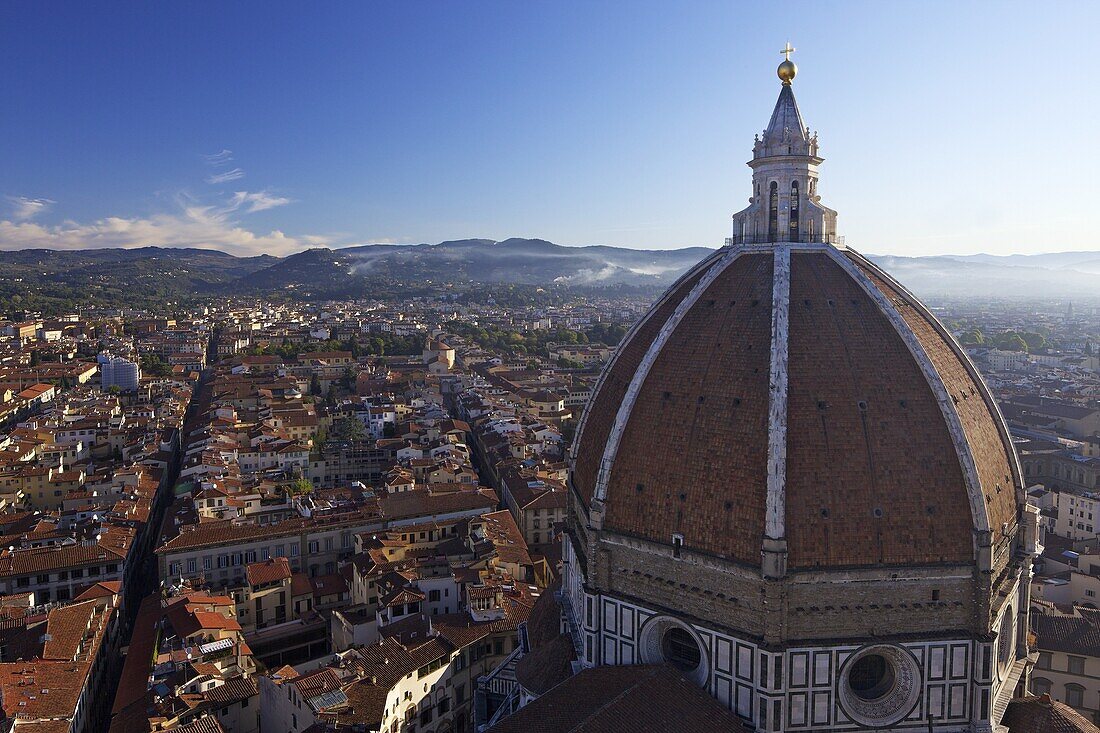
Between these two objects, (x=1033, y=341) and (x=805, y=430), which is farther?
(x=1033, y=341)

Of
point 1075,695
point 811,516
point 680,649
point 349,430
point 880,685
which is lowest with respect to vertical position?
point 1075,695

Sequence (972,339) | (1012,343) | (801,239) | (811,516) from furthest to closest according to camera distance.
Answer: (972,339), (1012,343), (801,239), (811,516)

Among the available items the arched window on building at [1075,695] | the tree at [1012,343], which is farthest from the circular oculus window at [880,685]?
the tree at [1012,343]

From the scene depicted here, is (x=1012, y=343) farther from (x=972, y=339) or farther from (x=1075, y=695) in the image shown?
(x=1075, y=695)

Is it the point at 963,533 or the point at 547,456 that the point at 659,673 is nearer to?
the point at 963,533

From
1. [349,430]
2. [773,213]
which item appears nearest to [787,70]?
[773,213]

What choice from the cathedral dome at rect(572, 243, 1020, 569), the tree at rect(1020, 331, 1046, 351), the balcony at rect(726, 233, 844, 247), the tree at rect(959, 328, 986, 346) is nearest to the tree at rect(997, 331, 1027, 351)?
the tree at rect(1020, 331, 1046, 351)

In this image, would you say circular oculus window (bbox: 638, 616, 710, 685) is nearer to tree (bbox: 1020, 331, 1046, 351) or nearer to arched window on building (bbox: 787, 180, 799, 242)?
arched window on building (bbox: 787, 180, 799, 242)
